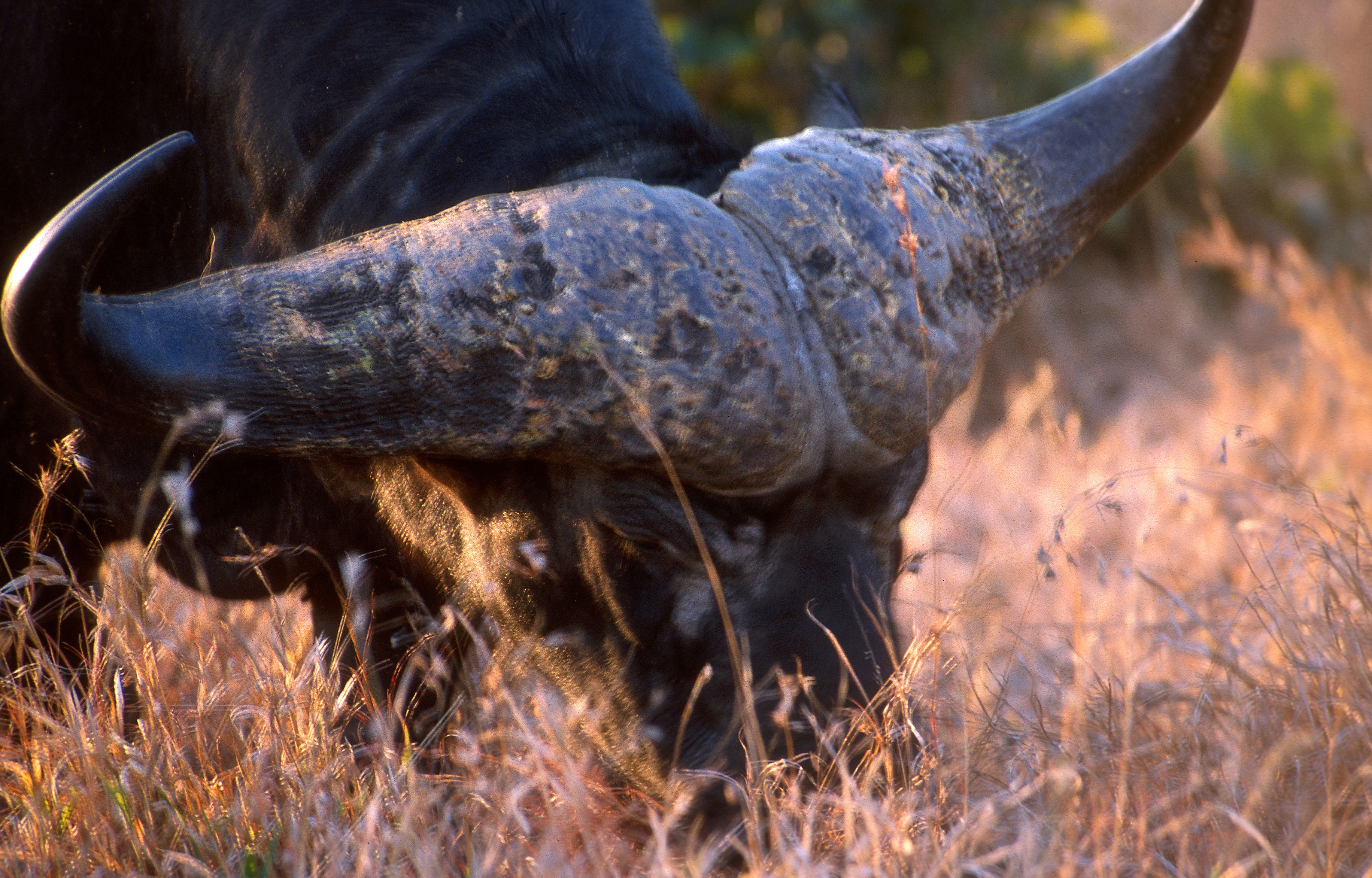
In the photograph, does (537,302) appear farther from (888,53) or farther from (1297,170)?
(1297,170)

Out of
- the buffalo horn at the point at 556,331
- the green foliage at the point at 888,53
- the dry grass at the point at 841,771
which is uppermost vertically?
the buffalo horn at the point at 556,331

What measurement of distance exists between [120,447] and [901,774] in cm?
167

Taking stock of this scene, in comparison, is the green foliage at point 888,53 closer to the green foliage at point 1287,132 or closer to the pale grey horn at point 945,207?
the green foliage at point 1287,132

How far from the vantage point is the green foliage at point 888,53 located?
285 inches

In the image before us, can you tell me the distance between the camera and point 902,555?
2232mm

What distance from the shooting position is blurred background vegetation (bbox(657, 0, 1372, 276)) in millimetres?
7289

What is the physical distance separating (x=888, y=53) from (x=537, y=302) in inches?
264

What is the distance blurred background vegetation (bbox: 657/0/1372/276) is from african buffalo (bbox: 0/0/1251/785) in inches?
181

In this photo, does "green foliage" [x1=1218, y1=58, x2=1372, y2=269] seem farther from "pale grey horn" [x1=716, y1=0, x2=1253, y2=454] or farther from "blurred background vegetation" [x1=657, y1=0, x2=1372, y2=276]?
"pale grey horn" [x1=716, y1=0, x2=1253, y2=454]

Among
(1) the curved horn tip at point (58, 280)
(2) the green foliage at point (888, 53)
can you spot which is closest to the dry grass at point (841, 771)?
(1) the curved horn tip at point (58, 280)

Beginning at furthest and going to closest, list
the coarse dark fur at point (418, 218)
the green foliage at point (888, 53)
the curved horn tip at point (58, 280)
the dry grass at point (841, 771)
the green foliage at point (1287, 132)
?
the green foliage at point (1287, 132)
the green foliage at point (888, 53)
the coarse dark fur at point (418, 218)
the dry grass at point (841, 771)
the curved horn tip at point (58, 280)

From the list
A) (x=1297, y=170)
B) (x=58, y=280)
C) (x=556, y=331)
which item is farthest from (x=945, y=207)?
(x=1297, y=170)

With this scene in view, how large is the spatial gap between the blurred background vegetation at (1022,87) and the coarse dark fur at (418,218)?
459cm

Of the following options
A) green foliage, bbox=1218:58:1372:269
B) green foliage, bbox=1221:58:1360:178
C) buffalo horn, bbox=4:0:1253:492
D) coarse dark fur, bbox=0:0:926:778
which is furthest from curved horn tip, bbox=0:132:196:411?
green foliage, bbox=1221:58:1360:178
